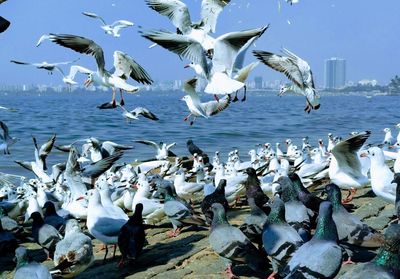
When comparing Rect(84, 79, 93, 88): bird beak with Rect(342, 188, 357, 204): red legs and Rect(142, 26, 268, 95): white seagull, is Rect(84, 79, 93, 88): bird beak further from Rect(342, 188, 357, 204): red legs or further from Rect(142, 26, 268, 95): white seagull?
Rect(342, 188, 357, 204): red legs

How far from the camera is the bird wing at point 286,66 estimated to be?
1011cm

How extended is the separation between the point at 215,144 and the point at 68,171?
1686cm

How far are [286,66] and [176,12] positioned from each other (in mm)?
2122

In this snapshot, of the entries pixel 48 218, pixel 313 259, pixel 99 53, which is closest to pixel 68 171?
pixel 48 218

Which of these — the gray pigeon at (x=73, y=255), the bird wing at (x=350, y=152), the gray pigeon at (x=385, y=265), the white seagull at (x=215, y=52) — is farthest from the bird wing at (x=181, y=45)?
the gray pigeon at (x=385, y=265)

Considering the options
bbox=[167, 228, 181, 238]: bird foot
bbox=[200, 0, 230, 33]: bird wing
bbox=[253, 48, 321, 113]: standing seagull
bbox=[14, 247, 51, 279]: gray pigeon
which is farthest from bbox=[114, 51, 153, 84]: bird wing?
bbox=[14, 247, 51, 279]: gray pigeon

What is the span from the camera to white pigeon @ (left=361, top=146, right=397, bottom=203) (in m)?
A: 9.20

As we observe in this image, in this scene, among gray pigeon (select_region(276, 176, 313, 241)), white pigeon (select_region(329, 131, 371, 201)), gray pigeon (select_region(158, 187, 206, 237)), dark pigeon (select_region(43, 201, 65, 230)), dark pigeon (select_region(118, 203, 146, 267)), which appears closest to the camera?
gray pigeon (select_region(276, 176, 313, 241))

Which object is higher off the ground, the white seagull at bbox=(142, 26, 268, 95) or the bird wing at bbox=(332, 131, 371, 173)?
the white seagull at bbox=(142, 26, 268, 95)

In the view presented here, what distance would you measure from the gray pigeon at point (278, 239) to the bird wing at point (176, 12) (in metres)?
3.51

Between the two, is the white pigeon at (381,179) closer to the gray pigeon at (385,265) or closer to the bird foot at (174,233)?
the bird foot at (174,233)

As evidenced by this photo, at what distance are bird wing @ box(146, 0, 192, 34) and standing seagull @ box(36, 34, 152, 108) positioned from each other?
41.2 inches

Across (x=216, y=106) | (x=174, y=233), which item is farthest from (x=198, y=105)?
(x=174, y=233)

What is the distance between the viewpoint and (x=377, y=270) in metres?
5.07
